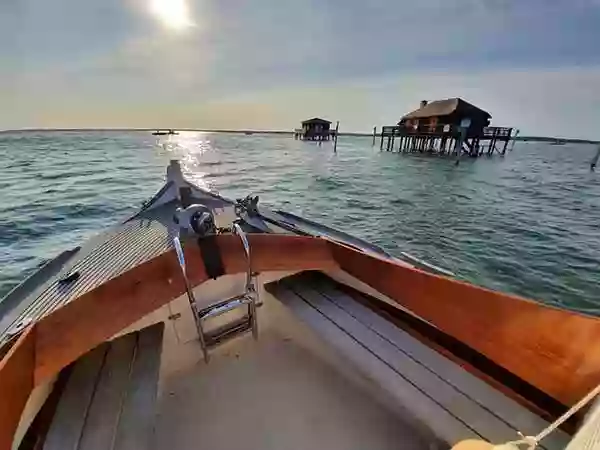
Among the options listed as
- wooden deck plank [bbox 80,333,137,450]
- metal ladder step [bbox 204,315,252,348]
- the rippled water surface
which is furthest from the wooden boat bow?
the rippled water surface

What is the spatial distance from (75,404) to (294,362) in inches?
50.6

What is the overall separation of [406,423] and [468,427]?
52 centimetres

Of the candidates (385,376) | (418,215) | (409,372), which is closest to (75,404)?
(385,376)

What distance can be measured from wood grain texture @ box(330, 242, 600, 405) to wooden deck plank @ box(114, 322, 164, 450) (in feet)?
4.36

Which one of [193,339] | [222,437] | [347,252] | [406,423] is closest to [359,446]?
[406,423]

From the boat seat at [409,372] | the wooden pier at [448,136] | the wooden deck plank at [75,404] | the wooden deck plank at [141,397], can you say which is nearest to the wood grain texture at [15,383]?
the wooden deck plank at [75,404]

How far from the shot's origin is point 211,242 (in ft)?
6.44

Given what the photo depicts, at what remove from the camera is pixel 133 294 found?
5.62 feet

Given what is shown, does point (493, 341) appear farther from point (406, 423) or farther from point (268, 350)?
point (268, 350)

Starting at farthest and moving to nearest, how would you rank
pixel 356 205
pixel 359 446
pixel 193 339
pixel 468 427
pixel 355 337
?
1. pixel 356 205
2. pixel 193 339
3. pixel 355 337
4. pixel 359 446
5. pixel 468 427

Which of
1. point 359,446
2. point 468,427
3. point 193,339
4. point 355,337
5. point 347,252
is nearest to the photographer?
point 468,427

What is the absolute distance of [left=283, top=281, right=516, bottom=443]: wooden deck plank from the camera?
1.45 m

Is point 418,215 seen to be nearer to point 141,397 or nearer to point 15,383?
point 141,397

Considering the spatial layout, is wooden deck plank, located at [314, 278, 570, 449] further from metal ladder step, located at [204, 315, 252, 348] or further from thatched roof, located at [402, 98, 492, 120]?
thatched roof, located at [402, 98, 492, 120]
